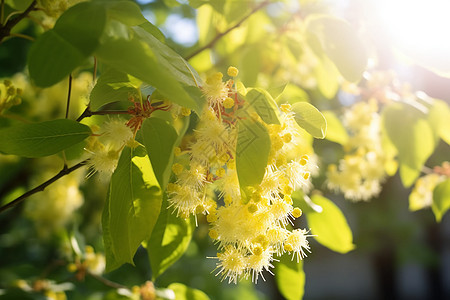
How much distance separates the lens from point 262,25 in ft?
5.69

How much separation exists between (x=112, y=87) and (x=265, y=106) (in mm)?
270

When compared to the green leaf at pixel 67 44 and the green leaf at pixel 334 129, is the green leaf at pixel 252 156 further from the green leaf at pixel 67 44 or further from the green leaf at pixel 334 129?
the green leaf at pixel 334 129

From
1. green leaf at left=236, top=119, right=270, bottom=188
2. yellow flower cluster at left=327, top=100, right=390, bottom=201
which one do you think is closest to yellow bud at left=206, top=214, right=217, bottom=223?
green leaf at left=236, top=119, right=270, bottom=188

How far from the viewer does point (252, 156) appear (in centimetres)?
56

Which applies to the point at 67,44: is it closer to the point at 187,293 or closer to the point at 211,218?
the point at 211,218

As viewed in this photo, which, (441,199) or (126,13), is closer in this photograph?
(126,13)

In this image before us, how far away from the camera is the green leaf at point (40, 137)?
2.29ft

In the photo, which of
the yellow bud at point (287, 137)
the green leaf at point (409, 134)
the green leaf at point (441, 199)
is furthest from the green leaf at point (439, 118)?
the yellow bud at point (287, 137)

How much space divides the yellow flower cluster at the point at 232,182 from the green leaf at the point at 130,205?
0.05m

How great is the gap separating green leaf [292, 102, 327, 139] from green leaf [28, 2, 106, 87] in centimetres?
33

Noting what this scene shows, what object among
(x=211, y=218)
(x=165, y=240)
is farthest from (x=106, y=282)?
(x=211, y=218)

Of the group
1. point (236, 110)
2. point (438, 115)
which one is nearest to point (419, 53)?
point (438, 115)

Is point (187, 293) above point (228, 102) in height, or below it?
below

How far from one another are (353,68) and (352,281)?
1116cm
